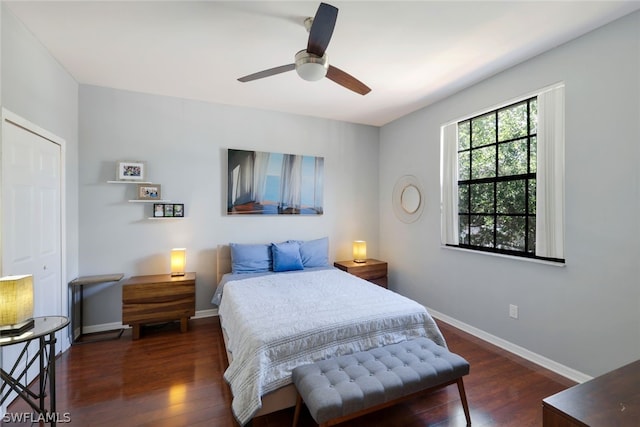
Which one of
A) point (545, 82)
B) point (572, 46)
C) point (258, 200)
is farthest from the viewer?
point (258, 200)

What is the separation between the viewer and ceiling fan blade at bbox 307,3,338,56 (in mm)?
1495

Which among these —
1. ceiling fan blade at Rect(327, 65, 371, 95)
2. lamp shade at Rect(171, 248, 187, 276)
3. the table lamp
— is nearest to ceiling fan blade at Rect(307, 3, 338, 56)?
ceiling fan blade at Rect(327, 65, 371, 95)

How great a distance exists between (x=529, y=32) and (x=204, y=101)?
347cm

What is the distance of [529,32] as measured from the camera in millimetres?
2166

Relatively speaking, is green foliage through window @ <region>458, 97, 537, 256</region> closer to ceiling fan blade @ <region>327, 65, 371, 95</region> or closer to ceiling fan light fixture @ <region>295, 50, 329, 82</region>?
ceiling fan blade @ <region>327, 65, 371, 95</region>

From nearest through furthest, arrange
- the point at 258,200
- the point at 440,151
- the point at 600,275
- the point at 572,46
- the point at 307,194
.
Answer: the point at 600,275 → the point at 572,46 → the point at 440,151 → the point at 258,200 → the point at 307,194

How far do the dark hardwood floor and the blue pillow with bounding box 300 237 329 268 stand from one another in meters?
1.47

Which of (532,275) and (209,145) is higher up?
(209,145)

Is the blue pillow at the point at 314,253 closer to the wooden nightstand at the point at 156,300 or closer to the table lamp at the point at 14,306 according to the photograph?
the wooden nightstand at the point at 156,300

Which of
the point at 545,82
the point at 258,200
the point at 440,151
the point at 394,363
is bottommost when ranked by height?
the point at 394,363

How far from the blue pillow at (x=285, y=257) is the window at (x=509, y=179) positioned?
190 cm

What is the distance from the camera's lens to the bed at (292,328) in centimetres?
168

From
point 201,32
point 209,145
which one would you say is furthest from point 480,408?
point 209,145

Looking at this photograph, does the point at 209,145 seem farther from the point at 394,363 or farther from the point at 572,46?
the point at 572,46
